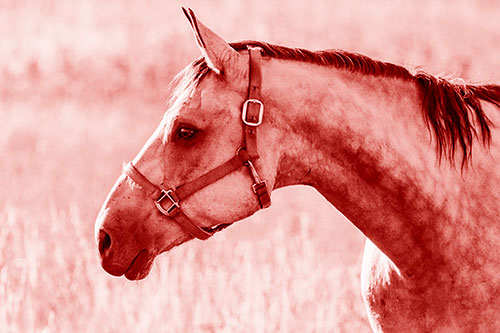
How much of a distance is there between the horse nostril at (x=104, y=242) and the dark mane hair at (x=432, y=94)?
0.94 m

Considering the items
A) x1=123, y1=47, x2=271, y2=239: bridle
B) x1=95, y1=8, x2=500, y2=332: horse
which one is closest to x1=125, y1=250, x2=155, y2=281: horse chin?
x1=95, y1=8, x2=500, y2=332: horse

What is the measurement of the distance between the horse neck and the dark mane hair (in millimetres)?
46

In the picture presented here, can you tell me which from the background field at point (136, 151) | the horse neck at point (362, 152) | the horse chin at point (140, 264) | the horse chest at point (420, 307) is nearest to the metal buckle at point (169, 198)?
the horse chin at point (140, 264)

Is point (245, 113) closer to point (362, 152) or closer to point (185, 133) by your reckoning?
point (185, 133)

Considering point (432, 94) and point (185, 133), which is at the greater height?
point (185, 133)

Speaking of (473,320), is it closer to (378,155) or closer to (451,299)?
(451,299)

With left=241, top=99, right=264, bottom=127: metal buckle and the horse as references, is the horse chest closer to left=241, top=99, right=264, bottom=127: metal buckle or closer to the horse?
the horse

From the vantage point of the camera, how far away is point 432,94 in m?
4.16

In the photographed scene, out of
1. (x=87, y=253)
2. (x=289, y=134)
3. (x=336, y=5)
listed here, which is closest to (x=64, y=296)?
(x=87, y=253)

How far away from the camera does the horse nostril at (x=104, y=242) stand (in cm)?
401

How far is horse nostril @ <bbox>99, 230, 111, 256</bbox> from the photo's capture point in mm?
4012

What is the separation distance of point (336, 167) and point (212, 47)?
3.01 ft

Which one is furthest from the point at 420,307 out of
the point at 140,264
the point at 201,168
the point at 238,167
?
the point at 140,264

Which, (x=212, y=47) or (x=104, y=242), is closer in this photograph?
(x=212, y=47)
